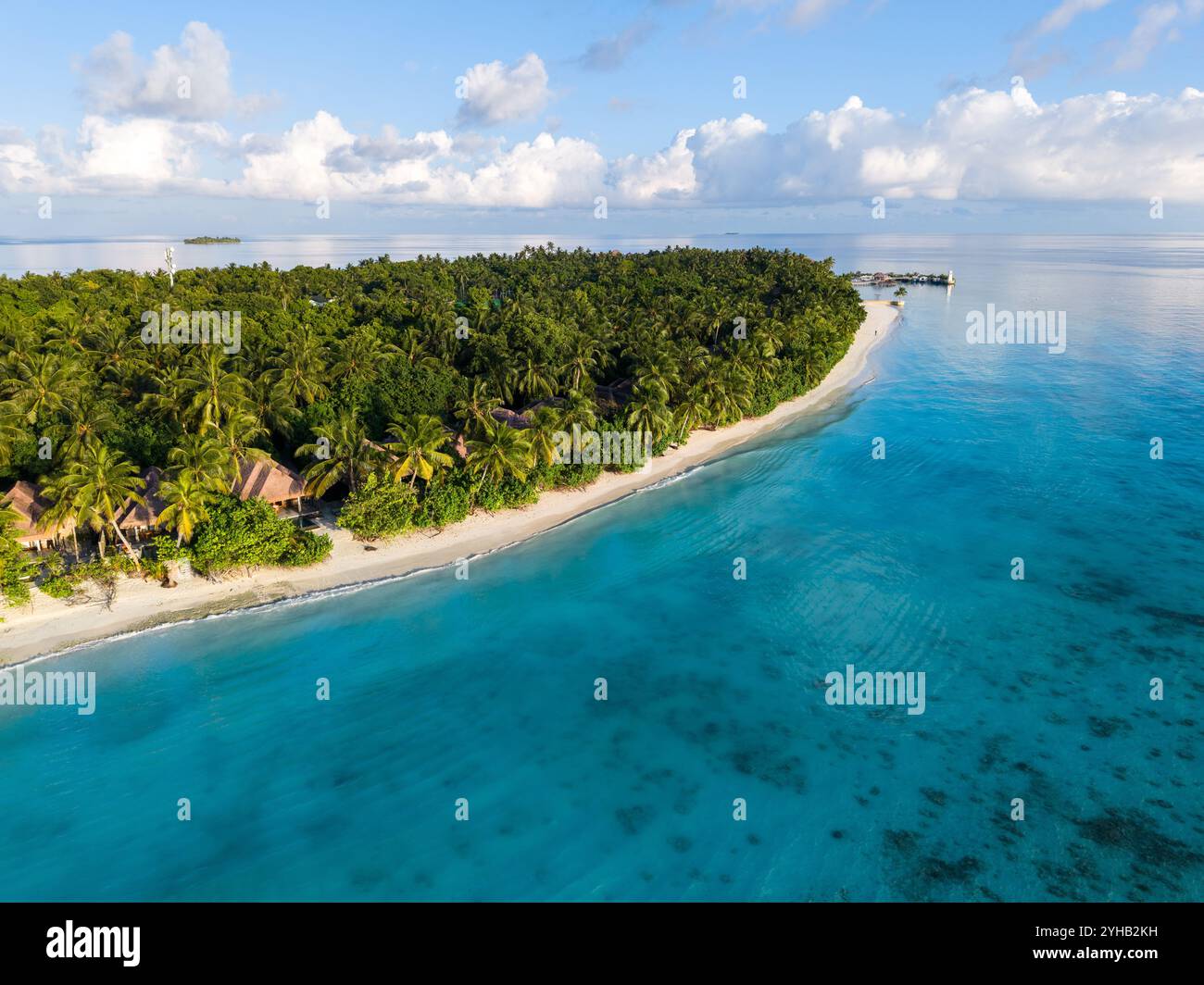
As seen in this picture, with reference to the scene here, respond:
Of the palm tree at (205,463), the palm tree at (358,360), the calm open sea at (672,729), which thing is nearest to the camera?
the calm open sea at (672,729)

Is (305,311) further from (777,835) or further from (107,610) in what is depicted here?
(777,835)

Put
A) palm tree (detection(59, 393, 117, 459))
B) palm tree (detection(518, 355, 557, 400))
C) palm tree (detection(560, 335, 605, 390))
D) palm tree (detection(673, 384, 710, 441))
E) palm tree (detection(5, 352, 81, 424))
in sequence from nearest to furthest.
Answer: palm tree (detection(59, 393, 117, 459)), palm tree (detection(5, 352, 81, 424)), palm tree (detection(673, 384, 710, 441)), palm tree (detection(518, 355, 557, 400)), palm tree (detection(560, 335, 605, 390))

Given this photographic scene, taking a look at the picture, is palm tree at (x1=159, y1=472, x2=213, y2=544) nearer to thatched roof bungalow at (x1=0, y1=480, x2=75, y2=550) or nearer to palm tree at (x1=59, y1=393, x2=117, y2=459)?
thatched roof bungalow at (x1=0, y1=480, x2=75, y2=550)

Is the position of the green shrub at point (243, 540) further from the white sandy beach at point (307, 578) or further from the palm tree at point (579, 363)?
the palm tree at point (579, 363)

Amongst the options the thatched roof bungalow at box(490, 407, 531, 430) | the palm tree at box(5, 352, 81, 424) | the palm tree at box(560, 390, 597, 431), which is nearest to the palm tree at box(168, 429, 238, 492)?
the palm tree at box(5, 352, 81, 424)

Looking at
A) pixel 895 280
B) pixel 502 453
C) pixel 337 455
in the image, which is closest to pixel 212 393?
pixel 337 455

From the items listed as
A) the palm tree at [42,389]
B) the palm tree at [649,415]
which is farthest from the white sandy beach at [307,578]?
the palm tree at [42,389]
